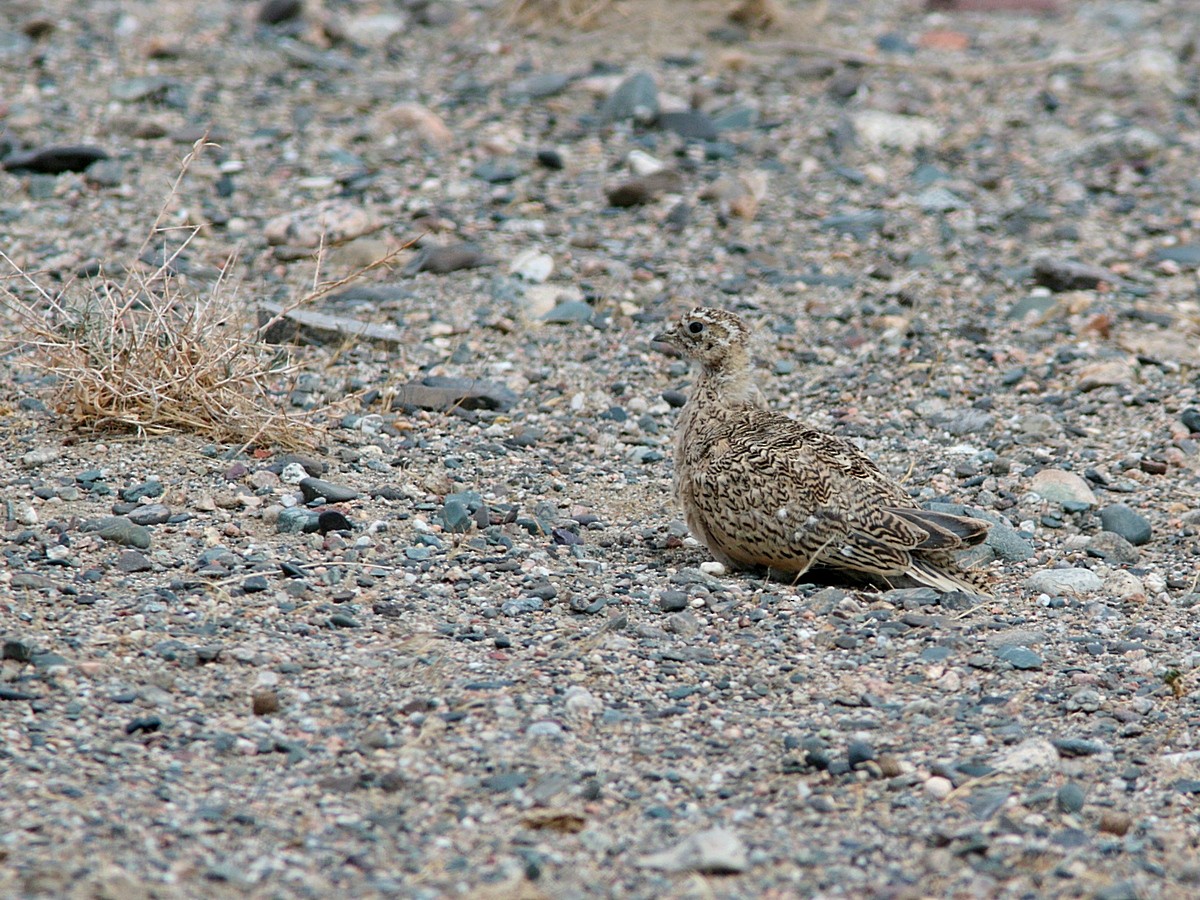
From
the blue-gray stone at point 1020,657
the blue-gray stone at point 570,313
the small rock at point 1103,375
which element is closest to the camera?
the blue-gray stone at point 1020,657

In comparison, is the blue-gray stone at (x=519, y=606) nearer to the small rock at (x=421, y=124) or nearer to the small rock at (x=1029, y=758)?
the small rock at (x=1029, y=758)

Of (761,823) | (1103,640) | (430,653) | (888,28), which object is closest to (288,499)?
(430,653)

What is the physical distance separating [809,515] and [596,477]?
1438mm

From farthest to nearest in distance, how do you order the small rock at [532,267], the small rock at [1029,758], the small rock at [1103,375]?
the small rock at [532,267], the small rock at [1103,375], the small rock at [1029,758]

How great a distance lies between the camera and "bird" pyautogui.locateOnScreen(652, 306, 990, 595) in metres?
5.82

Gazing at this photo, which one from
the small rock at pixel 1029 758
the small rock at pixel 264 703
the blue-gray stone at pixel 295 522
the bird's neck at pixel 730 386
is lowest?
the blue-gray stone at pixel 295 522

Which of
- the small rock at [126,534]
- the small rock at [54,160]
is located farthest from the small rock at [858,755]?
the small rock at [54,160]

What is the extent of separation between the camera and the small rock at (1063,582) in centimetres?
596

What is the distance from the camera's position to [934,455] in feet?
24.1

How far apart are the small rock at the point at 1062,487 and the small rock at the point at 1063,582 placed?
762 millimetres

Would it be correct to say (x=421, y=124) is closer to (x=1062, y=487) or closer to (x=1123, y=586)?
(x=1062, y=487)

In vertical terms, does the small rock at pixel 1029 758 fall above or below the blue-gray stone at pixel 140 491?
above

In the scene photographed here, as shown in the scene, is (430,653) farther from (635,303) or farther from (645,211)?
(645,211)

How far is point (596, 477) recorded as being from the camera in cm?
706
